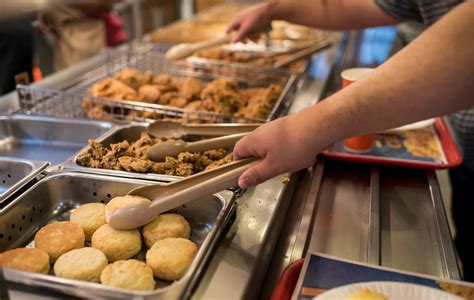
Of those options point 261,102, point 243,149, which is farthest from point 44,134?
point 243,149

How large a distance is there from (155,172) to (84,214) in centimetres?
20

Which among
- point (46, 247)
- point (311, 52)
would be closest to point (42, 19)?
point (311, 52)

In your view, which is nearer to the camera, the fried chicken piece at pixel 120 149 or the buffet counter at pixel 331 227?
the buffet counter at pixel 331 227

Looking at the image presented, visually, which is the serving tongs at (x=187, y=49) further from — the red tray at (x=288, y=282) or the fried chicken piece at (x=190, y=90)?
the red tray at (x=288, y=282)

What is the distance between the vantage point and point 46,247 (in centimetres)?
84

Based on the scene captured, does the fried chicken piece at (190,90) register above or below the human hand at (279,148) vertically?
below

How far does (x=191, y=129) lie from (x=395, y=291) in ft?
2.21

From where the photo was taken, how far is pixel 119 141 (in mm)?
1294

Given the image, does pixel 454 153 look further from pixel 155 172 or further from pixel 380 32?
pixel 380 32

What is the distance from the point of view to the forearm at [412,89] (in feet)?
2.52

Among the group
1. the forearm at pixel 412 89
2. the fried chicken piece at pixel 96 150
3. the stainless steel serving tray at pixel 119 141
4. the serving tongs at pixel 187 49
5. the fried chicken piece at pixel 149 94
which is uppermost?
the forearm at pixel 412 89

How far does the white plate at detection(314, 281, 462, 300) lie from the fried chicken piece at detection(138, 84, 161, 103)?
0.97 m

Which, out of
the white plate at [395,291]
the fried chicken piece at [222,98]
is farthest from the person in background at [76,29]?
the white plate at [395,291]

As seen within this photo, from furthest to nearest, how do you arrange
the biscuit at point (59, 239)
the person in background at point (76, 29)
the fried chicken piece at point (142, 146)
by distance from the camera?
1. the person in background at point (76, 29)
2. the fried chicken piece at point (142, 146)
3. the biscuit at point (59, 239)
